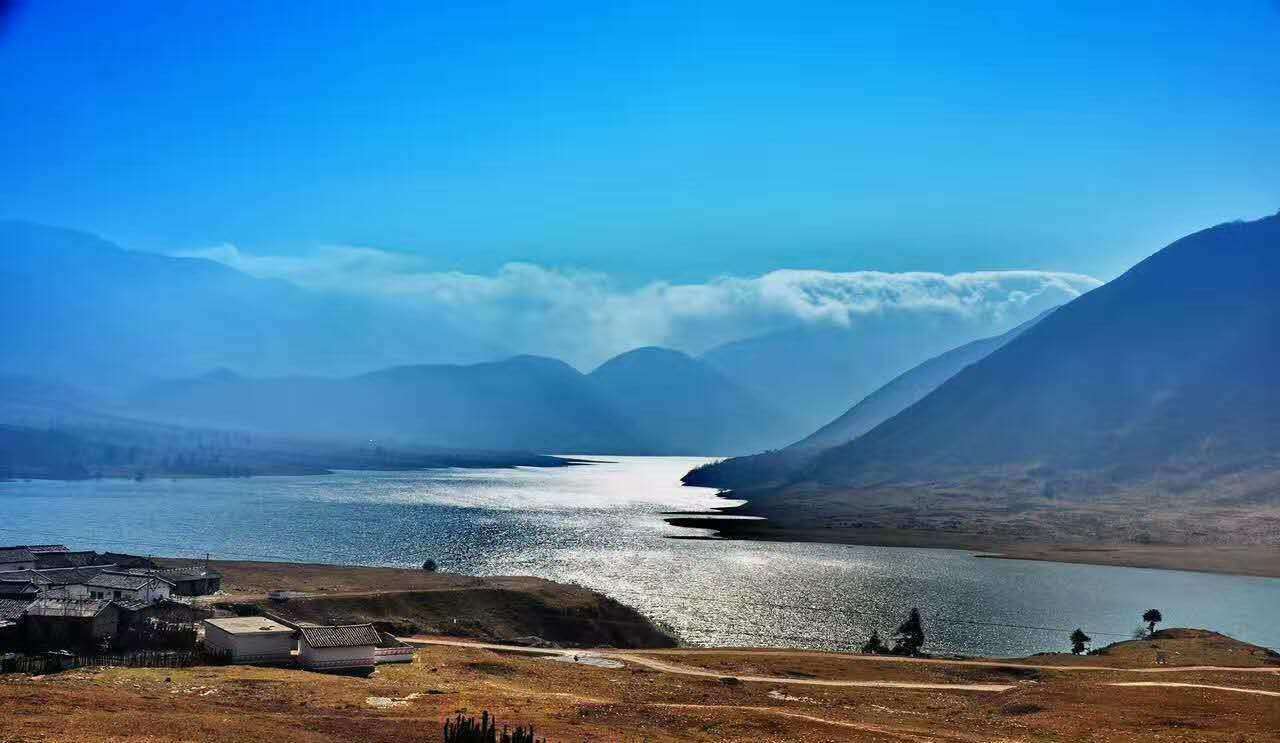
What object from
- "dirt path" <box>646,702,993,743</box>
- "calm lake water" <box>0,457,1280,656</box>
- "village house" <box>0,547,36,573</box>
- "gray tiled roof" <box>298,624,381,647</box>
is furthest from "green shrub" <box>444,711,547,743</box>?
"village house" <box>0,547,36,573</box>

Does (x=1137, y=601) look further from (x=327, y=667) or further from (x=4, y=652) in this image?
(x=4, y=652)

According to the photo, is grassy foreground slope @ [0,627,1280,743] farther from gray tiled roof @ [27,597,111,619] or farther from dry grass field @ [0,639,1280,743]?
gray tiled roof @ [27,597,111,619]

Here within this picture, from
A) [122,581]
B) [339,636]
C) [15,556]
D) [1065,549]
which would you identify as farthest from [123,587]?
[1065,549]

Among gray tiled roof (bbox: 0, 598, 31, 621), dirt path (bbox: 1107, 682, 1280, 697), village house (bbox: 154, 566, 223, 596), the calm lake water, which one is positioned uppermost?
gray tiled roof (bbox: 0, 598, 31, 621)

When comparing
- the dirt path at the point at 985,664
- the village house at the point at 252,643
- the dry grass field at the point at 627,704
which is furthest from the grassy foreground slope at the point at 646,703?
the village house at the point at 252,643

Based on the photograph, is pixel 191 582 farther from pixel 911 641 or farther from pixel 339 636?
pixel 911 641

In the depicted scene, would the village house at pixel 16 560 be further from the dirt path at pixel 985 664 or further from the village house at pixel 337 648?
the dirt path at pixel 985 664
